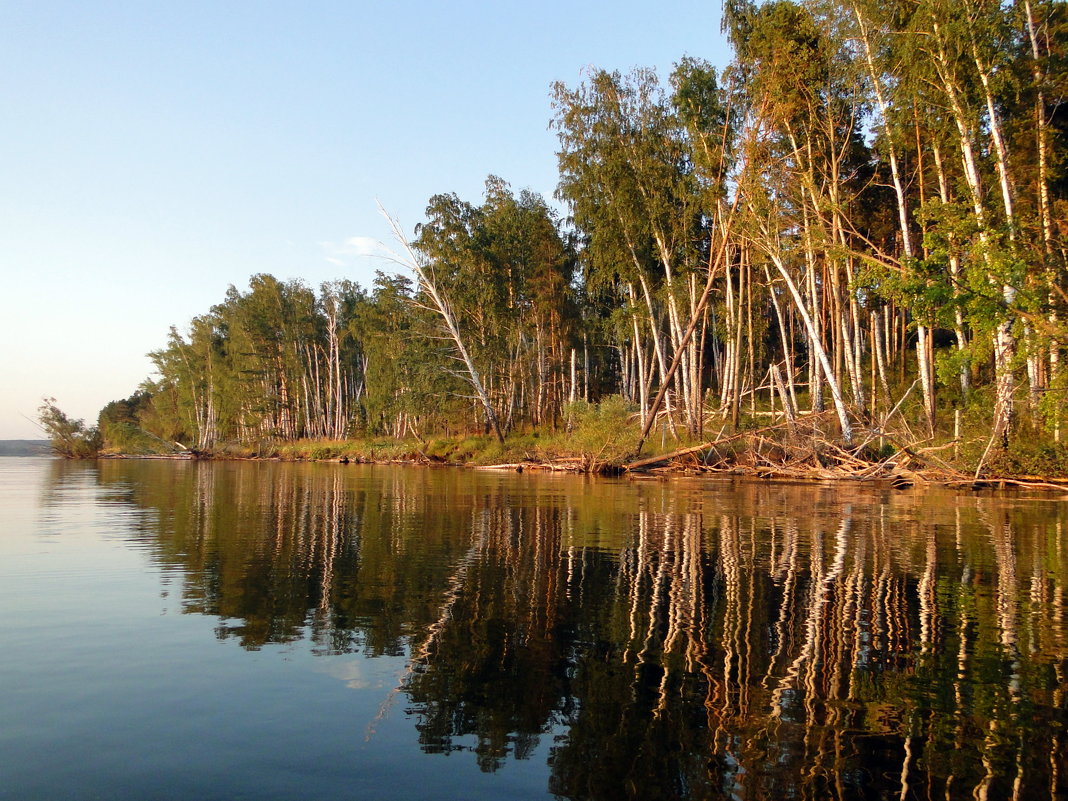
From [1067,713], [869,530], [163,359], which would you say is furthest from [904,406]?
[163,359]

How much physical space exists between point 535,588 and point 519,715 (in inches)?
144

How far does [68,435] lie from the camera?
227ft

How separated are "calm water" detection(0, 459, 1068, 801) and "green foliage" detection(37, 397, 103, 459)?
6589 centimetres

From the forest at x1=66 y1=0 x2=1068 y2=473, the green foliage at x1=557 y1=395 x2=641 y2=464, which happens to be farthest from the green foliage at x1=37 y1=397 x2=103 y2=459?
the green foliage at x1=557 y1=395 x2=641 y2=464

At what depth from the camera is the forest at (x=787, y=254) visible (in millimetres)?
20281

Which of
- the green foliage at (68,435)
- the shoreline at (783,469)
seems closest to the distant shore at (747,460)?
the shoreline at (783,469)

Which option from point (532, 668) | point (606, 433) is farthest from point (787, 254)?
point (532, 668)

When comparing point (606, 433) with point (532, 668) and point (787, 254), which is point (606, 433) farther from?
point (532, 668)

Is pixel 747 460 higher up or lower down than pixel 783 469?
higher up

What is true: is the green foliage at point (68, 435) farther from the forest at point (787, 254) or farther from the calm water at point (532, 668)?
the calm water at point (532, 668)

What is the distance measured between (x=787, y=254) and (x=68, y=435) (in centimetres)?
6599

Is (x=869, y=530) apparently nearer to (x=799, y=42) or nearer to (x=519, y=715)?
(x=519, y=715)

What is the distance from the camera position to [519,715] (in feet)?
15.1

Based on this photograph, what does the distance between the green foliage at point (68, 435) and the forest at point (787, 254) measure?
1989 centimetres
